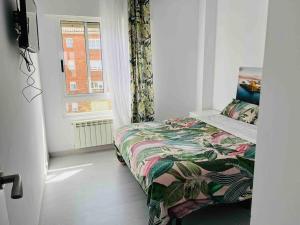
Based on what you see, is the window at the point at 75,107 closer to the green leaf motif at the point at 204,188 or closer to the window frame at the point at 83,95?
the window frame at the point at 83,95

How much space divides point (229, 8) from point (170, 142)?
236 centimetres

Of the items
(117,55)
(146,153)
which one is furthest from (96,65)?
(146,153)

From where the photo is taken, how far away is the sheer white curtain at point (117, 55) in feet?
11.9

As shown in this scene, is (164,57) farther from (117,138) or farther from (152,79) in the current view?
(117,138)

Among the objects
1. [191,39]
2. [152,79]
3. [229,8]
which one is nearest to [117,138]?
[152,79]

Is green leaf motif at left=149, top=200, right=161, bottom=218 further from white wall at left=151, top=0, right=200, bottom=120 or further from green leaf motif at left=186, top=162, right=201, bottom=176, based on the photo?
white wall at left=151, top=0, right=200, bottom=120

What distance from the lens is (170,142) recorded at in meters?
2.57

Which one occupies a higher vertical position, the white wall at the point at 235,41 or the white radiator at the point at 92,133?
the white wall at the point at 235,41

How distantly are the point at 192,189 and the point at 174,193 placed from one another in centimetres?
16

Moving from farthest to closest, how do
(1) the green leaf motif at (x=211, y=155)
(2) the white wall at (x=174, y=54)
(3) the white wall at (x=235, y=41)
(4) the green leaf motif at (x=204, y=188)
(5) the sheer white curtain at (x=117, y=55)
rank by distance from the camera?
(2) the white wall at (x=174, y=54) → (5) the sheer white curtain at (x=117, y=55) → (3) the white wall at (x=235, y=41) → (1) the green leaf motif at (x=211, y=155) → (4) the green leaf motif at (x=204, y=188)

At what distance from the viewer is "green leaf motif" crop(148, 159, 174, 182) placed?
6.34ft

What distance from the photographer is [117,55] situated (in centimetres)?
375

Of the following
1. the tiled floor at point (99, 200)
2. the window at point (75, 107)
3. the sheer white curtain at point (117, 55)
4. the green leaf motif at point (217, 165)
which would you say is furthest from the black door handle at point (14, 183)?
the window at point (75, 107)

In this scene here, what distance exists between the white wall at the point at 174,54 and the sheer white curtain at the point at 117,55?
531 millimetres
